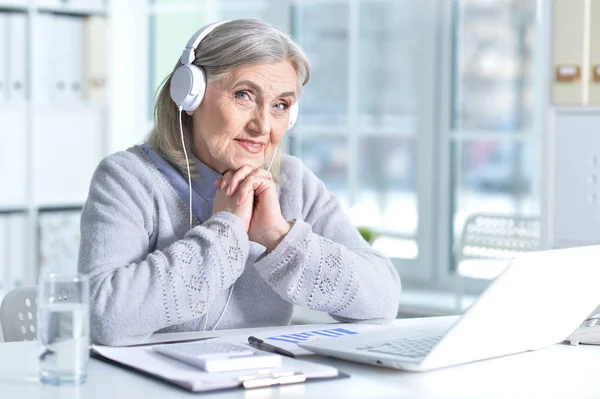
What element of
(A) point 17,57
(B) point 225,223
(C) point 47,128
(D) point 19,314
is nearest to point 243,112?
(B) point 225,223

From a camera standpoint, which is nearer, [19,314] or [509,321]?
[509,321]

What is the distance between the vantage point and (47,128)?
3703 mm

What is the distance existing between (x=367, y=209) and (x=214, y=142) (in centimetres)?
187

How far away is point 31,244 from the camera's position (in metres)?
3.65

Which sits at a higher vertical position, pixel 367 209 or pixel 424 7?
pixel 424 7

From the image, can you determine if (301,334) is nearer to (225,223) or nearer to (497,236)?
(225,223)

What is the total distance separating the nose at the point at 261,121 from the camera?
5.98 ft

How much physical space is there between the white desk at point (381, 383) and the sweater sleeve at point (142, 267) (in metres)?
0.16

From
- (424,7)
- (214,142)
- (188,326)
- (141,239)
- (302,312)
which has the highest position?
(424,7)

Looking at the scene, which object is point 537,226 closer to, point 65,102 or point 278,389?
point 65,102

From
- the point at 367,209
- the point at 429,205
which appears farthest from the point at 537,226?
the point at 367,209

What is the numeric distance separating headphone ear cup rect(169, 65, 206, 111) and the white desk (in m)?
0.59

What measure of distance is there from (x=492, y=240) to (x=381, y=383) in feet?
6.81

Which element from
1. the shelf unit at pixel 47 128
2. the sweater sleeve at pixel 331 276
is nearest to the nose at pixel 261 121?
the sweater sleeve at pixel 331 276
